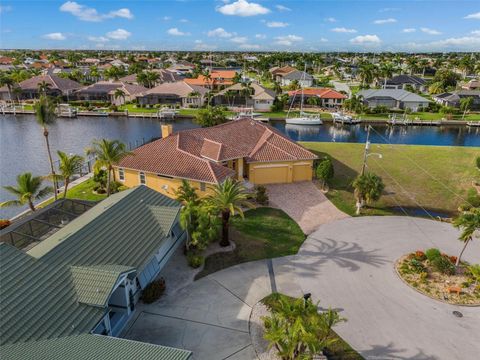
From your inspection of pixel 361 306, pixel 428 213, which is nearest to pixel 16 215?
pixel 361 306

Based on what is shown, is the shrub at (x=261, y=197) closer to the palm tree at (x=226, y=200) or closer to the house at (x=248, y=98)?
the palm tree at (x=226, y=200)

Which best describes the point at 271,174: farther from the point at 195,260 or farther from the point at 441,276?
the point at 441,276

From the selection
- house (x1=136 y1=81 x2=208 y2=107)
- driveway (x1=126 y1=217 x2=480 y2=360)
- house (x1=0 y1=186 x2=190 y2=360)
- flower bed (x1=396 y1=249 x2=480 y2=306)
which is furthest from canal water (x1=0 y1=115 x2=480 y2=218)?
flower bed (x1=396 y1=249 x2=480 y2=306)

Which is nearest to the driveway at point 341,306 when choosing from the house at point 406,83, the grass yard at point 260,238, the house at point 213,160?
the grass yard at point 260,238

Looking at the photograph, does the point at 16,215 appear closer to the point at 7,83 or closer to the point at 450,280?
the point at 450,280

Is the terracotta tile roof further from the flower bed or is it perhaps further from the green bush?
the green bush

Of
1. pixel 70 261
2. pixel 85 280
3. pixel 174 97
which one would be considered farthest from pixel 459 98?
pixel 85 280
